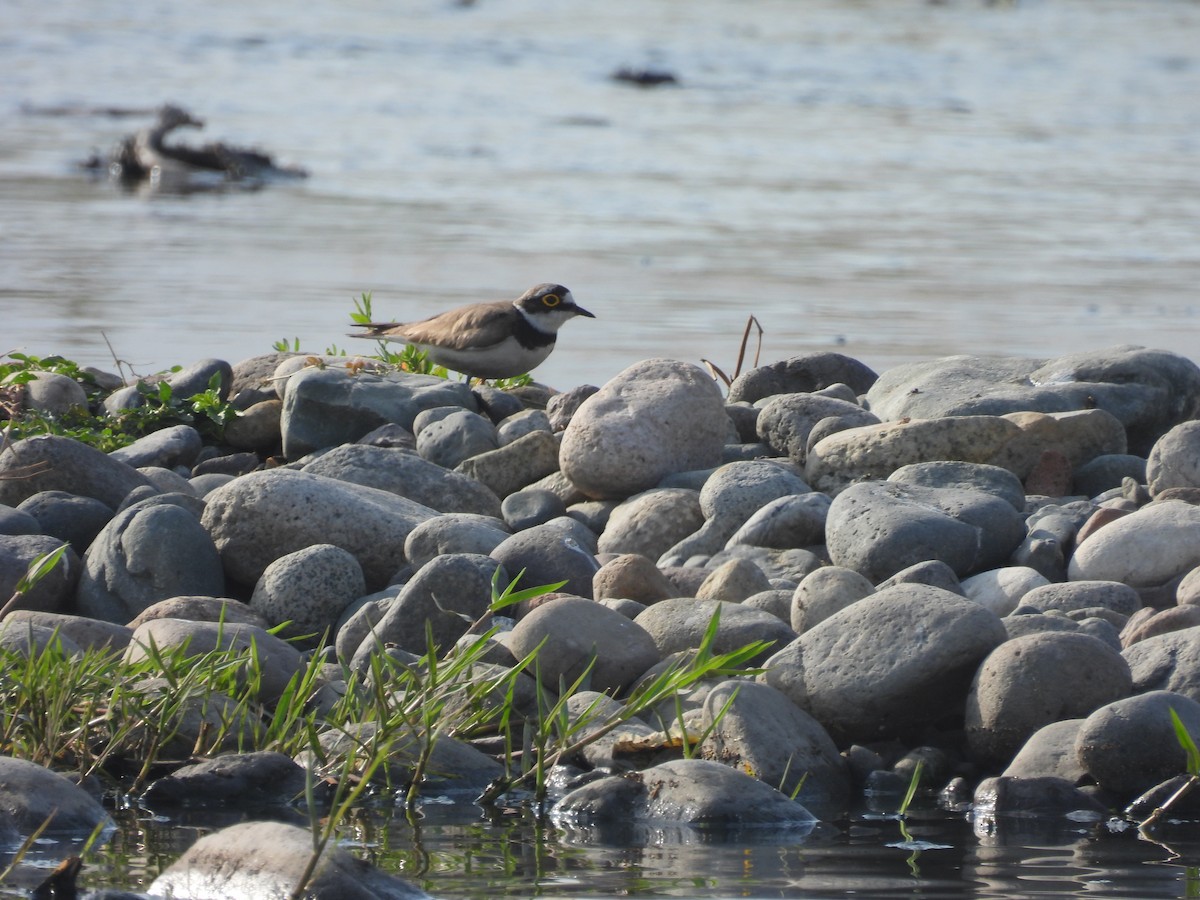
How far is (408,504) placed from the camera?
21.8ft

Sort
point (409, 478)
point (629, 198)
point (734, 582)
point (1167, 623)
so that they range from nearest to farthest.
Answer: point (1167, 623)
point (734, 582)
point (409, 478)
point (629, 198)

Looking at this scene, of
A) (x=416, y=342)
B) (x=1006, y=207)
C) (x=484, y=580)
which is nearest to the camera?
(x=484, y=580)

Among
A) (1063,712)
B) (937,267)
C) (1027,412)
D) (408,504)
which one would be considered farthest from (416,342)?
(937,267)

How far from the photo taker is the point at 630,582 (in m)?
5.86

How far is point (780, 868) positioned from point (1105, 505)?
2904 millimetres

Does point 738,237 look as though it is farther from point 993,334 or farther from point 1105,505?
point 1105,505

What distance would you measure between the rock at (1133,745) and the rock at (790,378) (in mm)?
3940

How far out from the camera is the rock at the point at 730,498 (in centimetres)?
655

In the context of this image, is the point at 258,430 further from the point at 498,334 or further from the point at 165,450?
the point at 498,334

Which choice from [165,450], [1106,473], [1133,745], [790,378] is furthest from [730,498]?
[165,450]

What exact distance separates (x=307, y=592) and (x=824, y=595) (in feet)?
5.55

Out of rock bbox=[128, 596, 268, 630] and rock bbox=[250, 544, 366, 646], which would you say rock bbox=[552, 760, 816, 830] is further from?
rock bbox=[250, 544, 366, 646]

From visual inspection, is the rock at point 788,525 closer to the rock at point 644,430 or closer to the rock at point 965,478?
the rock at point 965,478

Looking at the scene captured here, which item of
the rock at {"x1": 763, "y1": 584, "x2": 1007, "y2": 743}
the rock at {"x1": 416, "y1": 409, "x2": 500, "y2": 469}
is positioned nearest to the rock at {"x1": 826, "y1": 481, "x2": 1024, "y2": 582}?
the rock at {"x1": 763, "y1": 584, "x2": 1007, "y2": 743}
